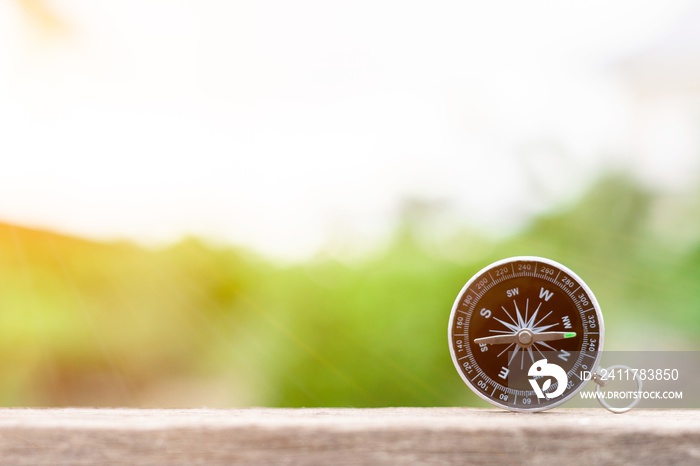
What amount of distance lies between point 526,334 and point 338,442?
451 mm

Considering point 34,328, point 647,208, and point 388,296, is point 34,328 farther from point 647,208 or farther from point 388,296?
point 647,208

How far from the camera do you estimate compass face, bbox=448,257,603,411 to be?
52.6 inches

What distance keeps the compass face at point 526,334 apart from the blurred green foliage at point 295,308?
55 cm

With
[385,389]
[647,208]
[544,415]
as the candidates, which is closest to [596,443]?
[544,415]

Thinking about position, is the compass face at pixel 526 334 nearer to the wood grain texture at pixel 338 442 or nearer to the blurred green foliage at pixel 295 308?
the wood grain texture at pixel 338 442

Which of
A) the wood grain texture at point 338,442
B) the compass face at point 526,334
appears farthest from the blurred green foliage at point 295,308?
the wood grain texture at point 338,442

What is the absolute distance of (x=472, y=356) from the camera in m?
1.37

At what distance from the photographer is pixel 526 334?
135cm

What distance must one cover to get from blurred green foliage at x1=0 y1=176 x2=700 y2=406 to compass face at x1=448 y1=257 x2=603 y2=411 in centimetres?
55

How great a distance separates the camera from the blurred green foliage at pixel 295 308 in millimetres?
1883

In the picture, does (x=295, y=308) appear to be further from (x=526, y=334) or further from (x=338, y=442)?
(x=338, y=442)

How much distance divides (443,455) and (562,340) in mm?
397

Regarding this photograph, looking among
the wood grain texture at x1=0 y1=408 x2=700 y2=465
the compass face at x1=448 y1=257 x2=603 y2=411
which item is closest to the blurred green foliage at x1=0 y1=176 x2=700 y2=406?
the compass face at x1=448 y1=257 x2=603 y2=411

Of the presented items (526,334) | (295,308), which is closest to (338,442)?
(526,334)
